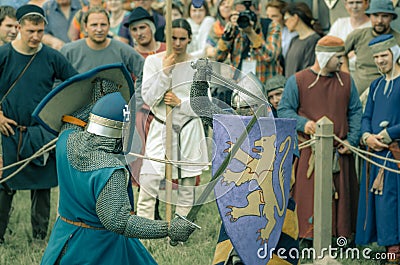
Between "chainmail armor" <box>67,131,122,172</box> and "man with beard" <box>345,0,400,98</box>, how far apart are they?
14.7 ft

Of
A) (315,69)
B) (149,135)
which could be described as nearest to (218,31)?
(315,69)

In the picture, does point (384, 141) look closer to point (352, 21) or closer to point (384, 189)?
point (384, 189)

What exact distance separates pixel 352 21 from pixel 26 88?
344 centimetres

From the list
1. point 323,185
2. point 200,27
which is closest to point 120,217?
point 323,185

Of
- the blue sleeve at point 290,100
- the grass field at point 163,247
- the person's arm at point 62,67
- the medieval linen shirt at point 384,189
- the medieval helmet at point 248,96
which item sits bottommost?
the grass field at point 163,247

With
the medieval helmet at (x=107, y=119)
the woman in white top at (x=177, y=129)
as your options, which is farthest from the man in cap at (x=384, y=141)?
the medieval helmet at (x=107, y=119)

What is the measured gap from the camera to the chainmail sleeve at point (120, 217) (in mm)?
4484

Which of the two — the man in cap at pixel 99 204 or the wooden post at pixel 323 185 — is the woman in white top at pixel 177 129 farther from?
the wooden post at pixel 323 185

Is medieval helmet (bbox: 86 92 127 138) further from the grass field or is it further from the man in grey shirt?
the man in grey shirt

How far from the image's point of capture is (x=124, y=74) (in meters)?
5.26

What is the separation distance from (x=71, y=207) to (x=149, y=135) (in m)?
0.91

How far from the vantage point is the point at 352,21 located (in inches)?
368

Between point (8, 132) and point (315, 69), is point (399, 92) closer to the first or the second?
point (315, 69)

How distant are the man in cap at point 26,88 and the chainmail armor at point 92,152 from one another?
3173 mm
